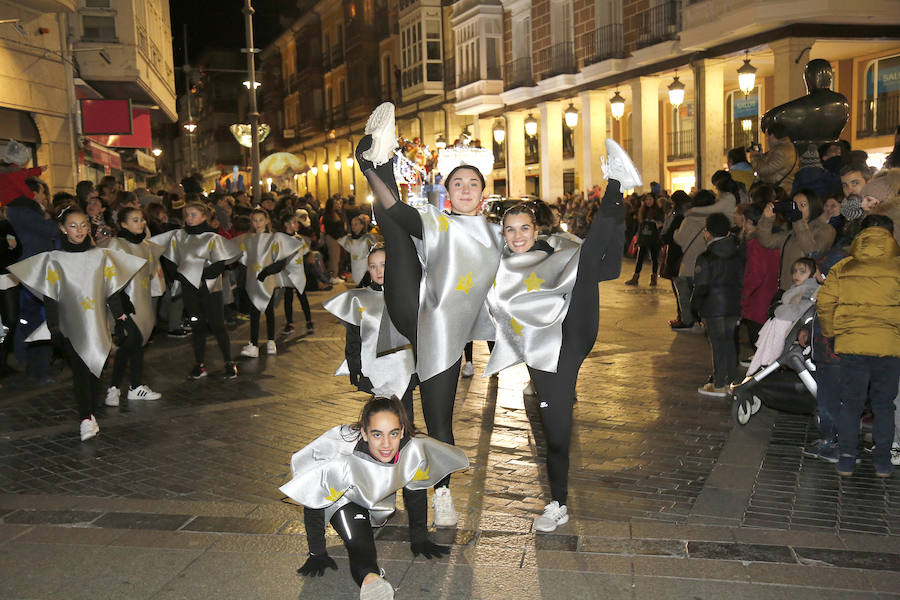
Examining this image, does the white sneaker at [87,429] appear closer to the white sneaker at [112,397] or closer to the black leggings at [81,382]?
the black leggings at [81,382]

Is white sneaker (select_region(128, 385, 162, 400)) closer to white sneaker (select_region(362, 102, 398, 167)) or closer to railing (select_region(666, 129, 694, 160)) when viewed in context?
white sneaker (select_region(362, 102, 398, 167))

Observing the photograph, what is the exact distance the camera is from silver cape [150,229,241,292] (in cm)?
932

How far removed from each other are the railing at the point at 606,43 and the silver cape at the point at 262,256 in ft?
59.9

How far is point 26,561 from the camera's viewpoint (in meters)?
4.48

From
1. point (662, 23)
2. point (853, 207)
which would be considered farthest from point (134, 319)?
point (662, 23)

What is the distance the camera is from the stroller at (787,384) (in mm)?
6531

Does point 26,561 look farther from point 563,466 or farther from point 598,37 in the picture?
point 598,37

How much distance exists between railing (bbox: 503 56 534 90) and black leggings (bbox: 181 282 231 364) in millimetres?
25548

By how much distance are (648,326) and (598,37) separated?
712 inches

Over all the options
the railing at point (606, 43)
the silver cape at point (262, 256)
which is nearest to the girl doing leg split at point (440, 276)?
the silver cape at point (262, 256)

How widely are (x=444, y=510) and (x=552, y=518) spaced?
577 millimetres

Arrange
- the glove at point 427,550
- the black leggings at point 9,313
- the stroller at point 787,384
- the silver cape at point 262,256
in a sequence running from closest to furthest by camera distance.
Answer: the glove at point 427,550 < the stroller at point 787,384 < the black leggings at point 9,313 < the silver cape at point 262,256

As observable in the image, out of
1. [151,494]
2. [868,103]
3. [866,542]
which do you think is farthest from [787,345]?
[868,103]

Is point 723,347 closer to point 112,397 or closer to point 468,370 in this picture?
point 468,370
